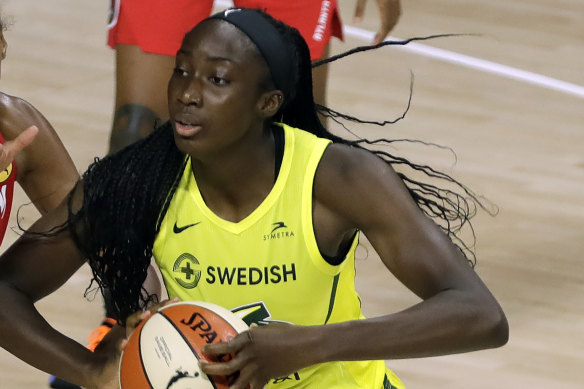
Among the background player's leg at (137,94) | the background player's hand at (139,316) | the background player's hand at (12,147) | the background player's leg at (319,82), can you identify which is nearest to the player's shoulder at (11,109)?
the background player's hand at (12,147)

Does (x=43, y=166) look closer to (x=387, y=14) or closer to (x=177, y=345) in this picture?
(x=177, y=345)

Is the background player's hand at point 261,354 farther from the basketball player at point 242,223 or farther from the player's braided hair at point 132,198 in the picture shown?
the player's braided hair at point 132,198

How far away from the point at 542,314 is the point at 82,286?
1590mm

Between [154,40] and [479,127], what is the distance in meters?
2.81

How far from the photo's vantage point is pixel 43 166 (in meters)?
3.59

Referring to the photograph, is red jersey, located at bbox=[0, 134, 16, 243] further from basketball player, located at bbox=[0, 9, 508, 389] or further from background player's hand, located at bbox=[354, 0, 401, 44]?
background player's hand, located at bbox=[354, 0, 401, 44]

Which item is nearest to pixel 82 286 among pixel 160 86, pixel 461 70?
pixel 160 86

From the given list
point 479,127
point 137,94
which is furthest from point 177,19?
point 479,127

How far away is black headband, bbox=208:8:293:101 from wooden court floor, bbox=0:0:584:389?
770mm

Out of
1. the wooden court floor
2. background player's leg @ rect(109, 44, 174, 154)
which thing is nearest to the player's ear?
the wooden court floor

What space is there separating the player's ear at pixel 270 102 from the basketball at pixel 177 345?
0.42m

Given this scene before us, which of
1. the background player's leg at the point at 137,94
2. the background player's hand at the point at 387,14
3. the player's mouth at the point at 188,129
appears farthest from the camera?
the background player's hand at the point at 387,14

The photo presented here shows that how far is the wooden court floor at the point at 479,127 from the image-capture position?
4527 millimetres

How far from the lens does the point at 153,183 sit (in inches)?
120
